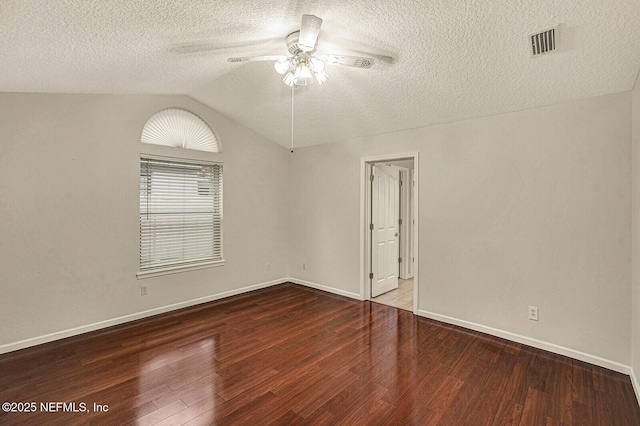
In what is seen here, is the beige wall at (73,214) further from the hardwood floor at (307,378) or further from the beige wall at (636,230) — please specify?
the beige wall at (636,230)

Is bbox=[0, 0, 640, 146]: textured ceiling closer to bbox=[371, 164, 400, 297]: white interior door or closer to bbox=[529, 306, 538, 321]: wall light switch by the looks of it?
bbox=[371, 164, 400, 297]: white interior door

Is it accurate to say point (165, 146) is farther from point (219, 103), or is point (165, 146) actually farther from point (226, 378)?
Result: point (226, 378)

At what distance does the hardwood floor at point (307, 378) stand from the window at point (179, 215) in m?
0.86

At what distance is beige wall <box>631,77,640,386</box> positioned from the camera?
2.30m

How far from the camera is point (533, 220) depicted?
3.05 m

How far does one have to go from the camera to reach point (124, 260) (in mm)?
3623

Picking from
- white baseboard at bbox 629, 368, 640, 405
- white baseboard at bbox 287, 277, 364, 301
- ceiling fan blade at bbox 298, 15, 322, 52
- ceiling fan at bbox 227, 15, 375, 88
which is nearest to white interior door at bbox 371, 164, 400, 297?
white baseboard at bbox 287, 277, 364, 301

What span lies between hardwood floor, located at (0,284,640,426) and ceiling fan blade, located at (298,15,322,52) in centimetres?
252

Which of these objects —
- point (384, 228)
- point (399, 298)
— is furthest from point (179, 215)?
point (399, 298)

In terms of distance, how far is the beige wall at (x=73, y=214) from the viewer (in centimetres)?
292

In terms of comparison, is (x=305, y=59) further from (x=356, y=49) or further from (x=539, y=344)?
(x=539, y=344)

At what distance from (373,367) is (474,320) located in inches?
59.8

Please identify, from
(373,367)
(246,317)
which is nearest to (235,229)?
(246,317)

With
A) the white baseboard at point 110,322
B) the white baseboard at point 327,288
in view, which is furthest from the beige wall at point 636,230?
the white baseboard at point 110,322
